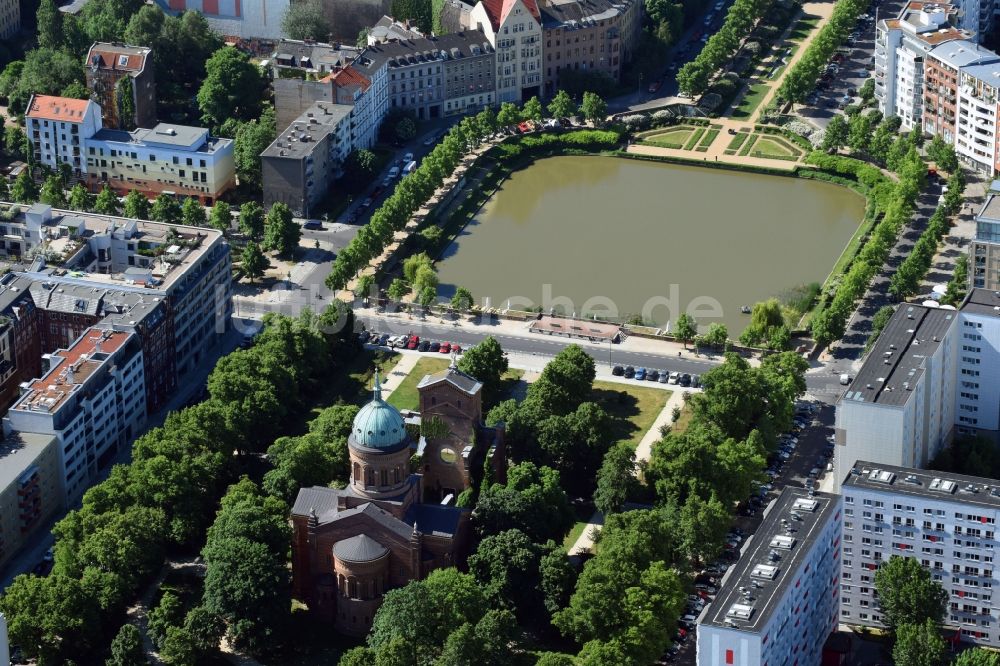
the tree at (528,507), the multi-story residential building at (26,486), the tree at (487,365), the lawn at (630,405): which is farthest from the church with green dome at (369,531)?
the lawn at (630,405)

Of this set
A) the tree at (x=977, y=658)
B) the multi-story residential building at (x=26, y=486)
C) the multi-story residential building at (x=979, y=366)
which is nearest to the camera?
the tree at (x=977, y=658)

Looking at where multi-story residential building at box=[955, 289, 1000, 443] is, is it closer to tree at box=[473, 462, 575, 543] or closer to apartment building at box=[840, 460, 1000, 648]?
apartment building at box=[840, 460, 1000, 648]

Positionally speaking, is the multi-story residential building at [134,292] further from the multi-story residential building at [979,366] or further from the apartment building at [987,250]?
the apartment building at [987,250]

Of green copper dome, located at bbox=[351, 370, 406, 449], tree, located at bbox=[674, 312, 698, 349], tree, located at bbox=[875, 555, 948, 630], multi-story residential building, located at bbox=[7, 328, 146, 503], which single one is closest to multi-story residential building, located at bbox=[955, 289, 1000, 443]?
tree, located at bbox=[674, 312, 698, 349]

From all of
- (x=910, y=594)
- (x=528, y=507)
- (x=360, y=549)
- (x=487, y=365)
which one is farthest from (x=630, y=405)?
(x=910, y=594)

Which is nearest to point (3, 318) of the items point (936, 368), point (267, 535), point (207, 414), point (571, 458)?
point (207, 414)

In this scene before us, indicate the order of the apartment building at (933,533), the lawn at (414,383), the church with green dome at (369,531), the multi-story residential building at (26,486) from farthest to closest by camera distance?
the lawn at (414,383)
the multi-story residential building at (26,486)
the church with green dome at (369,531)
the apartment building at (933,533)
